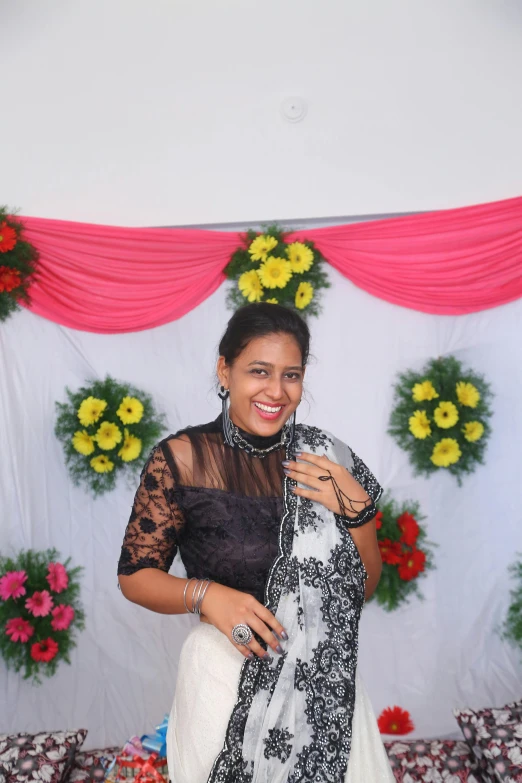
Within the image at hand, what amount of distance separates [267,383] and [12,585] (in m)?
2.22

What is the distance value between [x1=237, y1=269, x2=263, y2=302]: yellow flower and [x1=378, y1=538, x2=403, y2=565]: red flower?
1.31 m

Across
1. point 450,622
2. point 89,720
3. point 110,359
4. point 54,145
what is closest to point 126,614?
point 89,720

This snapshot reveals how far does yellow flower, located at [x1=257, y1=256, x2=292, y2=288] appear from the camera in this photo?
3.72 meters

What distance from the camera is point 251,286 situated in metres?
3.77

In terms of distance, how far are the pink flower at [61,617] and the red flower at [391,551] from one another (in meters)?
1.49

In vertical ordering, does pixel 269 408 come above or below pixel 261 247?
below

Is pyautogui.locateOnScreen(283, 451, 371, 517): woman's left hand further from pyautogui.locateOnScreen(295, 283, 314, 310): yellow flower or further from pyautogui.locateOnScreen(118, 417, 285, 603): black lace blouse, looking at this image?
pyautogui.locateOnScreen(295, 283, 314, 310): yellow flower

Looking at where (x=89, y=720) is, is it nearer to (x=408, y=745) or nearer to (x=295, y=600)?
(x=408, y=745)

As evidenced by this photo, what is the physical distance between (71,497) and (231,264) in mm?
1353

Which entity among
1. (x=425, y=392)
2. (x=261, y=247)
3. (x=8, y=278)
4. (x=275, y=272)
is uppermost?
(x=261, y=247)

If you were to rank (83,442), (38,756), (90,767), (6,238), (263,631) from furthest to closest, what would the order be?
(83,442) → (6,238) → (90,767) → (38,756) → (263,631)

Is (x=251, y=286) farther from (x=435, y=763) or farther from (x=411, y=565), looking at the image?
(x=435, y=763)

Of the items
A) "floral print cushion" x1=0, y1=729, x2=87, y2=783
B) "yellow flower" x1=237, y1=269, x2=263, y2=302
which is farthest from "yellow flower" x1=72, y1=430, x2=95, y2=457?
"floral print cushion" x1=0, y1=729, x2=87, y2=783

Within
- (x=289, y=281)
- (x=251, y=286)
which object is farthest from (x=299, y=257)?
(x=251, y=286)
